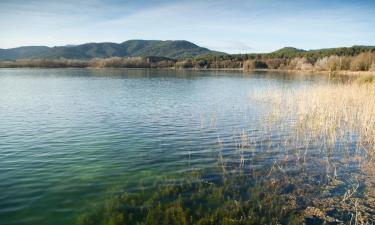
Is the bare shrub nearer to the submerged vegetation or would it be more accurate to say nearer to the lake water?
the lake water

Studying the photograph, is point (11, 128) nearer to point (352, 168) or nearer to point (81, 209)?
point (81, 209)

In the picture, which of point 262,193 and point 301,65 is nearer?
point 262,193

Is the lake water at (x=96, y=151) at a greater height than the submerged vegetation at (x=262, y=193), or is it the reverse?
the lake water at (x=96, y=151)

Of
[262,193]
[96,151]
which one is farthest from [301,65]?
[262,193]

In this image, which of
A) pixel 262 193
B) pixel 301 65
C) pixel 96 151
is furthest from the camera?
pixel 301 65

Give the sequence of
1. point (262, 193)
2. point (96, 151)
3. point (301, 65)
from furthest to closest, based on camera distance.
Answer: point (301, 65)
point (96, 151)
point (262, 193)

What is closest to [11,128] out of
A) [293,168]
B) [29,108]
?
[29,108]

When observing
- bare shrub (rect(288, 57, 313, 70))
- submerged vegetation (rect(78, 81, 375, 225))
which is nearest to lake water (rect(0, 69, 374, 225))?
submerged vegetation (rect(78, 81, 375, 225))

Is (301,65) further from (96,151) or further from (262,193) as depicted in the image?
(262,193)

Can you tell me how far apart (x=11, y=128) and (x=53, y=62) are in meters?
135

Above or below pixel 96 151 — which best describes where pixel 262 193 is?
below

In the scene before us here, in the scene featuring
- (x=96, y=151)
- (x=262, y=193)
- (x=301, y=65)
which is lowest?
(x=262, y=193)

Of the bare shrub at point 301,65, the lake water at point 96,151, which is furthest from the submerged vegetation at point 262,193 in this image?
the bare shrub at point 301,65

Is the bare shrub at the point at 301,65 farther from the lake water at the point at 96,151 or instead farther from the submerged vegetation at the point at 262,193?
the submerged vegetation at the point at 262,193
